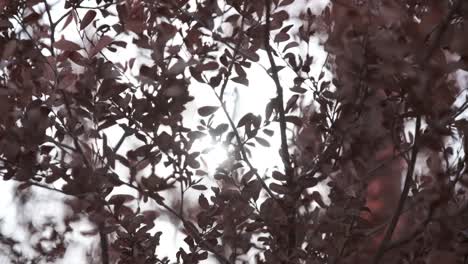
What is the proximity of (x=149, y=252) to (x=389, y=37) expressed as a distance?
0.88 metres

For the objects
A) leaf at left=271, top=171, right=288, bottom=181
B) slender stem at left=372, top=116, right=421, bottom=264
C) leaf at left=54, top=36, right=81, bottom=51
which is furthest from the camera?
leaf at left=271, top=171, right=288, bottom=181

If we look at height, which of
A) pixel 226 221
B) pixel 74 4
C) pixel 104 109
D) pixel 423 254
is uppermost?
pixel 74 4

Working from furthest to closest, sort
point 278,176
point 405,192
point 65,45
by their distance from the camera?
point 278,176 → point 65,45 → point 405,192

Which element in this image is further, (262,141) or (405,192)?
(262,141)

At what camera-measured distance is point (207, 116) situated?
65.2 inches

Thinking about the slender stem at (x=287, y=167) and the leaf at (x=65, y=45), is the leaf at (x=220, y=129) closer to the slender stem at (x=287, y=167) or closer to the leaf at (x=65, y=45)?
the slender stem at (x=287, y=167)

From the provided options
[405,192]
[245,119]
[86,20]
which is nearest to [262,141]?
[245,119]

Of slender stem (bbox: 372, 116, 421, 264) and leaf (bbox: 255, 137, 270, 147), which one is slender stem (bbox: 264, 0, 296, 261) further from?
slender stem (bbox: 372, 116, 421, 264)

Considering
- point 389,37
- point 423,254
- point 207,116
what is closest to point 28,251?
point 207,116

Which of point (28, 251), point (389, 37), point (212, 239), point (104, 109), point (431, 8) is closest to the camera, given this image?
point (431, 8)

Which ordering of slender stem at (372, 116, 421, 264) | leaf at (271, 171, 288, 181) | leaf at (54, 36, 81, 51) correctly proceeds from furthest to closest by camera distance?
leaf at (271, 171, 288, 181)
leaf at (54, 36, 81, 51)
slender stem at (372, 116, 421, 264)

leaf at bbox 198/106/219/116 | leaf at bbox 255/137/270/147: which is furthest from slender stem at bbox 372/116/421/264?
leaf at bbox 198/106/219/116

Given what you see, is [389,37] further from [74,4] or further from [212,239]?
[74,4]

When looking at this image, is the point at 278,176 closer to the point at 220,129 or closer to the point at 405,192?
the point at 220,129
